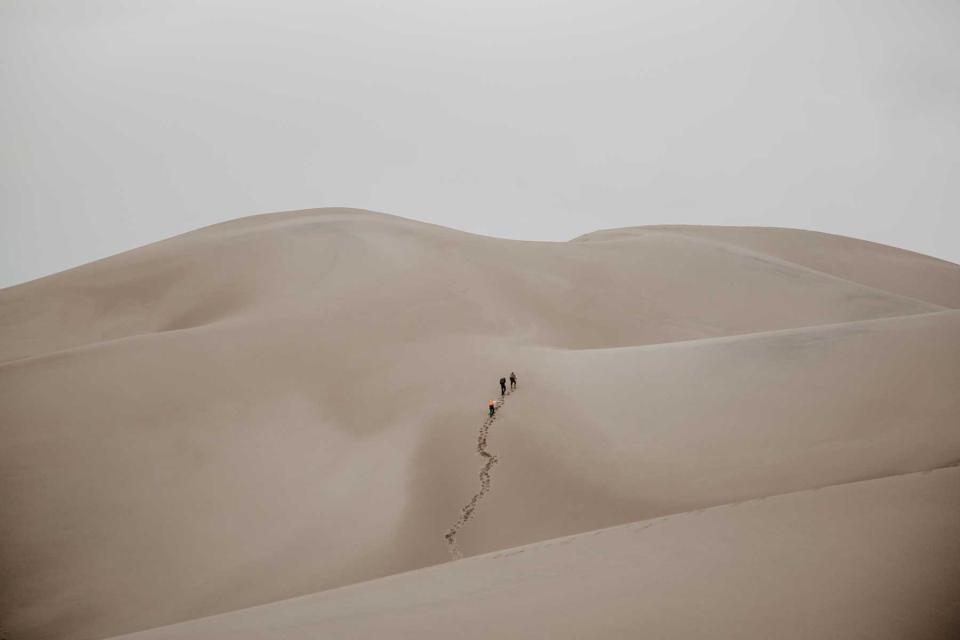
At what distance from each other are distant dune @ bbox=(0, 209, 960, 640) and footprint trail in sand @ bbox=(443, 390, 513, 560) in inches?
4.6

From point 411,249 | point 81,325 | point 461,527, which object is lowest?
point 461,527

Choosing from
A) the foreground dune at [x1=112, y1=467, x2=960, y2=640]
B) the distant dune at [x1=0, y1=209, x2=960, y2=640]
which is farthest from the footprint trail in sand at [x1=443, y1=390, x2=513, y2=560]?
the foreground dune at [x1=112, y1=467, x2=960, y2=640]

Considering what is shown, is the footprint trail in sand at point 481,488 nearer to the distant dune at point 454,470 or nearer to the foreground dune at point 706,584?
the distant dune at point 454,470

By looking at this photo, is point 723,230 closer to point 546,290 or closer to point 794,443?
point 546,290

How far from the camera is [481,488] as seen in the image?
7914 millimetres

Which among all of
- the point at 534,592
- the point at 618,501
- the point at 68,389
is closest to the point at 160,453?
the point at 68,389

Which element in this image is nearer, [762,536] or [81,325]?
[762,536]

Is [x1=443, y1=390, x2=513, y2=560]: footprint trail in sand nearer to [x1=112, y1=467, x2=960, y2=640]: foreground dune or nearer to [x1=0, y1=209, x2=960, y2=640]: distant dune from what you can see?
[x1=0, y1=209, x2=960, y2=640]: distant dune

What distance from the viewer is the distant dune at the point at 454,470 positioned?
3730mm

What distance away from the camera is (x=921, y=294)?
25844mm

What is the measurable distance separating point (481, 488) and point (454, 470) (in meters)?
0.52

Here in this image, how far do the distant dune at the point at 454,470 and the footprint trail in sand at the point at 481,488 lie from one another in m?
0.12

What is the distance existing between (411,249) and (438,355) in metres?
6.26

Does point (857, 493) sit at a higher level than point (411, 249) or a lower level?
lower
